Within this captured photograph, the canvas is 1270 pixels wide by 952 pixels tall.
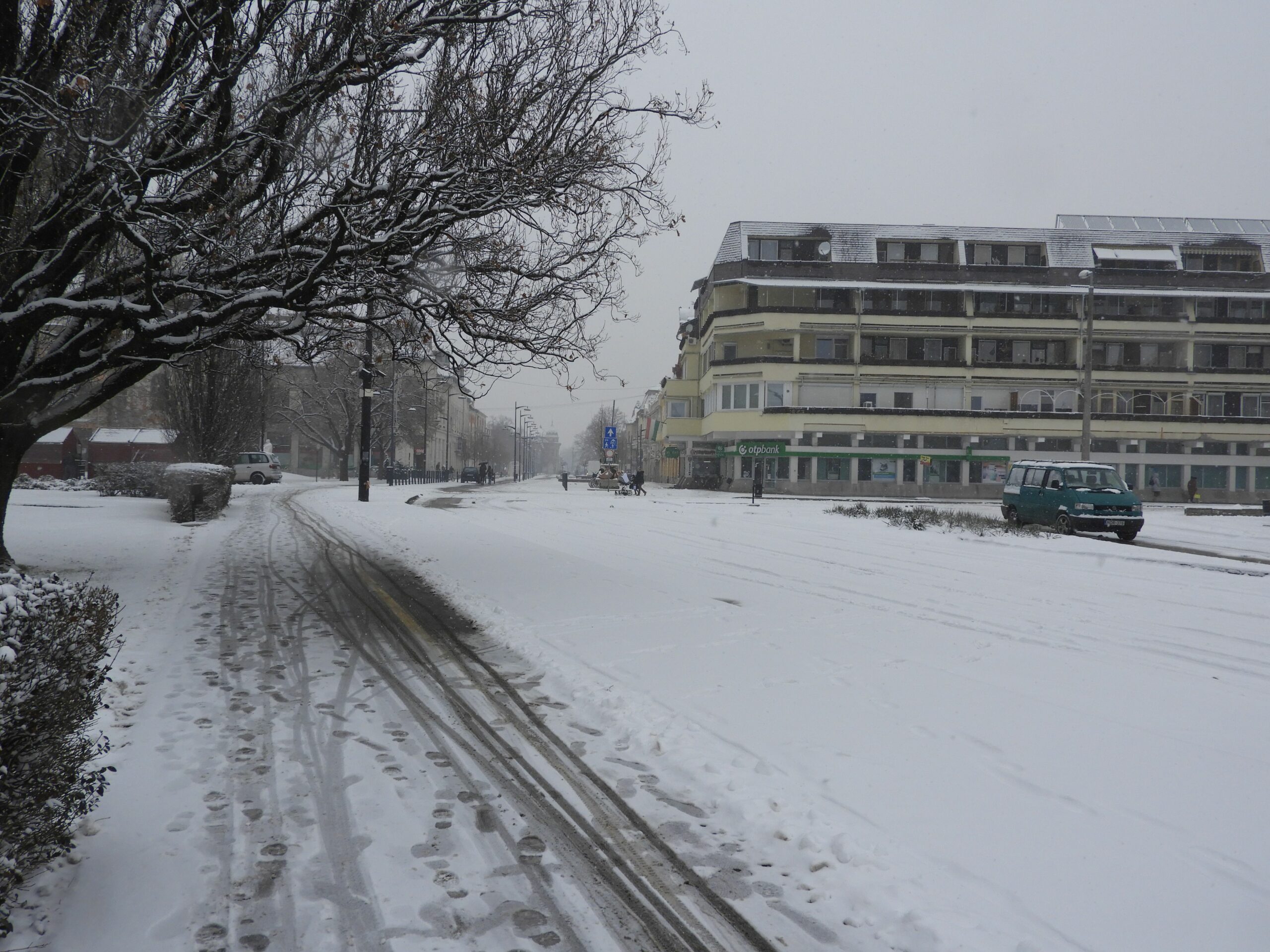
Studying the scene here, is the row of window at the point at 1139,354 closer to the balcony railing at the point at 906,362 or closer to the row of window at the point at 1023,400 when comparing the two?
the row of window at the point at 1023,400

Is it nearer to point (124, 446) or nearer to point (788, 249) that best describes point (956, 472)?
point (788, 249)

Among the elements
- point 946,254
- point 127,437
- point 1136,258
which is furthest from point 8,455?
point 1136,258

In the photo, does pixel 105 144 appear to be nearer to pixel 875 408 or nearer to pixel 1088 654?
pixel 1088 654

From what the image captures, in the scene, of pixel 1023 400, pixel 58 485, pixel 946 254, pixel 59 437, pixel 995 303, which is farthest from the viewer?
pixel 946 254

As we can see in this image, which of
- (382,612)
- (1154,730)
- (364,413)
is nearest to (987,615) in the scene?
(1154,730)

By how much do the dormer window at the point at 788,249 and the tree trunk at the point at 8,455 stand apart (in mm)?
51496

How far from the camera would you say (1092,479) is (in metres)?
20.1

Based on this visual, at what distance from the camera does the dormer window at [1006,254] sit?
58.6m

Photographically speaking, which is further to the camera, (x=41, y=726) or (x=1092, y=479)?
(x=1092, y=479)

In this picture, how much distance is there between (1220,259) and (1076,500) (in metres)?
53.5

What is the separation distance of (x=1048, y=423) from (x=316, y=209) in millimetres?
57081

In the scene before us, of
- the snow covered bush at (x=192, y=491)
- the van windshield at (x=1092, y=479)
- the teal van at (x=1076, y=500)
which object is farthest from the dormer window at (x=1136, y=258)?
the snow covered bush at (x=192, y=491)

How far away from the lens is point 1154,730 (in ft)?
18.0

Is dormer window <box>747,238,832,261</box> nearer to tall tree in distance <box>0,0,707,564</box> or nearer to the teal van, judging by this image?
the teal van
